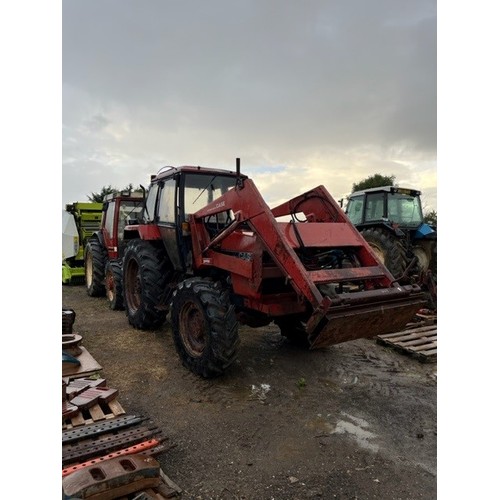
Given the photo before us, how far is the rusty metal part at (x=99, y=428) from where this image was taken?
2861 millimetres

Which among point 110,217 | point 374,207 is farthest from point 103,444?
point 374,207

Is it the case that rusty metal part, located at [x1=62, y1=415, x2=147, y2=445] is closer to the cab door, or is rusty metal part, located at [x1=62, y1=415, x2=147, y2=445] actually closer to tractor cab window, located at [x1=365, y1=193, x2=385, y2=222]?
the cab door

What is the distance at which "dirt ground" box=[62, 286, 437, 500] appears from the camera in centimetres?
271

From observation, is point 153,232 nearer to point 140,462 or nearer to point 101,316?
point 101,316

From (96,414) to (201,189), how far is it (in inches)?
118

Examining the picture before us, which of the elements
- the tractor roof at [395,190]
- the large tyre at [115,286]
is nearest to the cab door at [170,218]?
the large tyre at [115,286]

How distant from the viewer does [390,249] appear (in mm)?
7941

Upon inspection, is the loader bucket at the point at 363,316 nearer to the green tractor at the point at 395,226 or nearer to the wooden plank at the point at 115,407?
the wooden plank at the point at 115,407

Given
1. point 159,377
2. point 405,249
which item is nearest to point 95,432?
point 159,377

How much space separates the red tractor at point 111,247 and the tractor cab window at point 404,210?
5.40 m

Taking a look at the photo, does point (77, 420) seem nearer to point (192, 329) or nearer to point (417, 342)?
point (192, 329)

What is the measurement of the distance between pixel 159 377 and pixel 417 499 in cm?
275

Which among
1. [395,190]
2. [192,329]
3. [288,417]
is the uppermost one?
[395,190]

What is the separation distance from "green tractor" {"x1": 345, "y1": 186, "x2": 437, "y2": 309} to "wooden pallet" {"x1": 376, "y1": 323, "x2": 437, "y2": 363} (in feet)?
6.32
